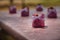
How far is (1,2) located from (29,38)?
4.22m

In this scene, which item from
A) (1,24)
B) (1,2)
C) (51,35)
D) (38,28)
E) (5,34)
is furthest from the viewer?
(1,2)

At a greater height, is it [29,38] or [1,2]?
[1,2]

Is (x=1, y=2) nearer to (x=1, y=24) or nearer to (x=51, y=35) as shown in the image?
(x=1, y=24)

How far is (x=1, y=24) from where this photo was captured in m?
3.58

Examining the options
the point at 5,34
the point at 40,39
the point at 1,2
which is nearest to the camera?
the point at 40,39

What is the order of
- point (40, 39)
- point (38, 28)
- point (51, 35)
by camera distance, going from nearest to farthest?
→ point (40, 39), point (51, 35), point (38, 28)

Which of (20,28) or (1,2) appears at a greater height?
(1,2)

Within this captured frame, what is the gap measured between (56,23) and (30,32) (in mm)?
783

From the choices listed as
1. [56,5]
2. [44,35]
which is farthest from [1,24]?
[56,5]

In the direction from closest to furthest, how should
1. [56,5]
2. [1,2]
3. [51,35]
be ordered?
[51,35] → [56,5] → [1,2]

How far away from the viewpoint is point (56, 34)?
2768 mm

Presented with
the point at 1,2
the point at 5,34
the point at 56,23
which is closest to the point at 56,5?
the point at 1,2

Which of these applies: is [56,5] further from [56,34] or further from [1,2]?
[56,34]

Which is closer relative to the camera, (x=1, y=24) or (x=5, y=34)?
(x=5, y=34)
